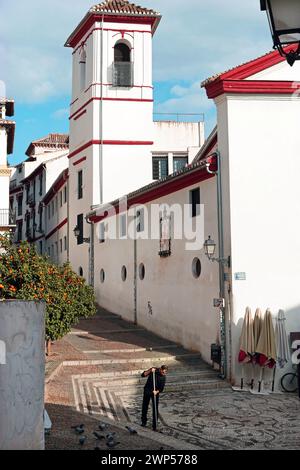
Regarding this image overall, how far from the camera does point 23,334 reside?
6.20m

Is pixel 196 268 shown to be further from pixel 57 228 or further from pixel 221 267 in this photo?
pixel 57 228

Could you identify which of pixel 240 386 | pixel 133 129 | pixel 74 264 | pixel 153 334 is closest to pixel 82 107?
pixel 133 129

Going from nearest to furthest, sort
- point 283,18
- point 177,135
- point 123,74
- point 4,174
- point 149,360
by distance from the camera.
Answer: point 283,18 → point 149,360 → point 123,74 → point 177,135 → point 4,174

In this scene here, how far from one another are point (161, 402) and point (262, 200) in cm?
530

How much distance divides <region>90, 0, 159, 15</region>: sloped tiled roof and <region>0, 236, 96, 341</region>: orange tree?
597 inches

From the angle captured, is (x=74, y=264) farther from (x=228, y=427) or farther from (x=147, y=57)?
(x=228, y=427)

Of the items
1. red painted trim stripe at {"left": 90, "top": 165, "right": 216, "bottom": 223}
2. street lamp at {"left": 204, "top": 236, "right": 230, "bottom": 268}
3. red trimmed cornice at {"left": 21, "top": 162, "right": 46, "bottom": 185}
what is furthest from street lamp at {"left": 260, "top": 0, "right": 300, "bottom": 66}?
red trimmed cornice at {"left": 21, "top": 162, "right": 46, "bottom": 185}

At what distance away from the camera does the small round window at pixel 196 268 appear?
50.4 ft

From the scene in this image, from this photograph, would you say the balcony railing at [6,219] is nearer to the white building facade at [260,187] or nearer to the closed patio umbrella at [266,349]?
the white building facade at [260,187]

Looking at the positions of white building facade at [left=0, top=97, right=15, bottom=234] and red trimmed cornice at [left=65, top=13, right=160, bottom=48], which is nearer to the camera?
red trimmed cornice at [left=65, top=13, right=160, bottom=48]

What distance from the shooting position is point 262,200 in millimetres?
13984

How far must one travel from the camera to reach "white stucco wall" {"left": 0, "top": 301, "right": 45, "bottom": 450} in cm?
614

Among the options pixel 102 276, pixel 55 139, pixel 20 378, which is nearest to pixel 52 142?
pixel 55 139

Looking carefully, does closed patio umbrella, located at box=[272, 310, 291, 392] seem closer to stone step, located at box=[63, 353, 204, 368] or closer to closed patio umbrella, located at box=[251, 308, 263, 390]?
closed patio umbrella, located at box=[251, 308, 263, 390]
